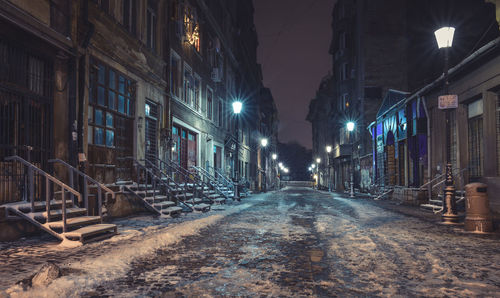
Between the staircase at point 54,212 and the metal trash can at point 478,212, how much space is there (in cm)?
869

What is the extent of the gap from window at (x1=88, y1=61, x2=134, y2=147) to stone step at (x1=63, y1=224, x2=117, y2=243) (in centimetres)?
360

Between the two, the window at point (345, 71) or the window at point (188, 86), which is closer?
the window at point (188, 86)

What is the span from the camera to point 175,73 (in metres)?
17.8

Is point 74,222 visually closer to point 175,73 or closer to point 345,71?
point 175,73

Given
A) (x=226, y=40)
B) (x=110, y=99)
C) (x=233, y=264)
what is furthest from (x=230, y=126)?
(x=233, y=264)

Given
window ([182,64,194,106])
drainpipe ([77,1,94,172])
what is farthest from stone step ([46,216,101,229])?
window ([182,64,194,106])

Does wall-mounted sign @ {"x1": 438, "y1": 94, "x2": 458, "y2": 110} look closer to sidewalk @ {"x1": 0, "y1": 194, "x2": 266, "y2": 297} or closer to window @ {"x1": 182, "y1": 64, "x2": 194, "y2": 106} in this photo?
sidewalk @ {"x1": 0, "y1": 194, "x2": 266, "y2": 297}

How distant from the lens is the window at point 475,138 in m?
14.1

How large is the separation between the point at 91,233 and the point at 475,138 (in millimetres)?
14688

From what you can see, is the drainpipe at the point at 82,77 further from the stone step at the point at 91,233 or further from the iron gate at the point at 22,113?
the stone step at the point at 91,233

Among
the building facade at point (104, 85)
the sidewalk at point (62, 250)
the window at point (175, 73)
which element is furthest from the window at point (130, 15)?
the sidewalk at point (62, 250)

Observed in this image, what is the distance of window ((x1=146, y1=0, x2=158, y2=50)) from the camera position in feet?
48.6

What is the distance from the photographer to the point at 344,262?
5500mm

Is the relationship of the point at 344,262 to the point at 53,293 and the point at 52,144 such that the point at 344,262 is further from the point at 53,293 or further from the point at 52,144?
the point at 52,144
